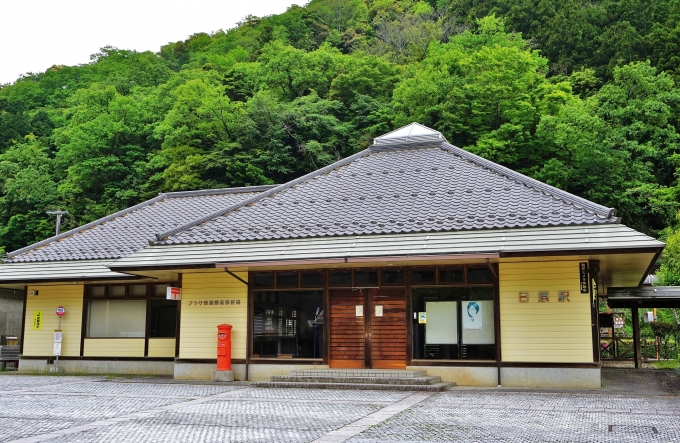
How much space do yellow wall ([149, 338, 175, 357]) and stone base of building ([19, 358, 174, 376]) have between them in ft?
0.74

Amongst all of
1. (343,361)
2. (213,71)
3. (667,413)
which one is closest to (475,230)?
(343,361)

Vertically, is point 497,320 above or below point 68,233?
below

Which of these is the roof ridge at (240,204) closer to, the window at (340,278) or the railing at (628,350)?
the window at (340,278)

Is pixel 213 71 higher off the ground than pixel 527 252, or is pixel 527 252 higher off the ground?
pixel 213 71

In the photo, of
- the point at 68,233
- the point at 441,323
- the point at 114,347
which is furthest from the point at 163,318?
the point at 441,323

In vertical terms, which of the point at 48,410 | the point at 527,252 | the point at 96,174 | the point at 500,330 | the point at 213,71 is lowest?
the point at 48,410

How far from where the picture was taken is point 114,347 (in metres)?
20.1

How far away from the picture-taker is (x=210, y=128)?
45.2 m

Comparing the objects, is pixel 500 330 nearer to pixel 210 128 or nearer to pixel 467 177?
pixel 467 177

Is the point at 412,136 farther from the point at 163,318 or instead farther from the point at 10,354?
the point at 10,354

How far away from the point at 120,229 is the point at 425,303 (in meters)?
11.3

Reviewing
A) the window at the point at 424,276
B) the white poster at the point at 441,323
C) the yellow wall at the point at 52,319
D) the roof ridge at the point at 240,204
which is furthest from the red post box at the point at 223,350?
the yellow wall at the point at 52,319

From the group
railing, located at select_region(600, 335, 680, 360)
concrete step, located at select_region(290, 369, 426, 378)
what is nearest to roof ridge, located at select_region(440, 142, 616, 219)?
concrete step, located at select_region(290, 369, 426, 378)

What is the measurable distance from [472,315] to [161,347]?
367 inches
